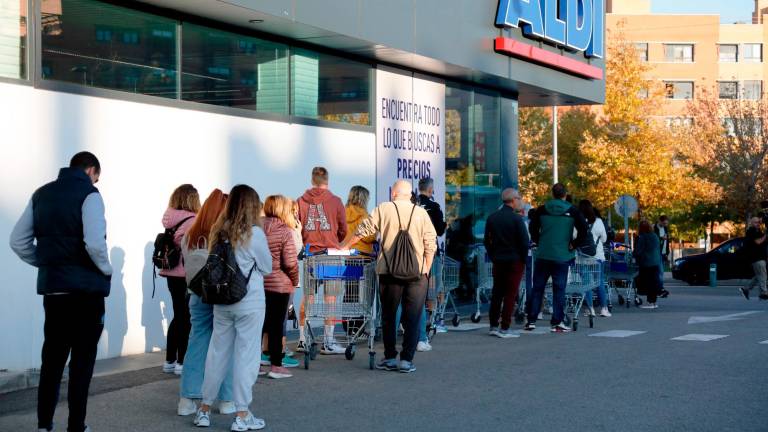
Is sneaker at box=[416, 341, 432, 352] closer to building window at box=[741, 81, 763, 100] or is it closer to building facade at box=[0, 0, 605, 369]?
building facade at box=[0, 0, 605, 369]

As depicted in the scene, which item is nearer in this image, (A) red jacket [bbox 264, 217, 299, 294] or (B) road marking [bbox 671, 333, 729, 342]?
(A) red jacket [bbox 264, 217, 299, 294]

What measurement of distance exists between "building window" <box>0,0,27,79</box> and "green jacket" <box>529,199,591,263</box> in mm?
7297

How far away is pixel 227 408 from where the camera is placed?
8945mm

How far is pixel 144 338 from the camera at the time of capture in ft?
42.2

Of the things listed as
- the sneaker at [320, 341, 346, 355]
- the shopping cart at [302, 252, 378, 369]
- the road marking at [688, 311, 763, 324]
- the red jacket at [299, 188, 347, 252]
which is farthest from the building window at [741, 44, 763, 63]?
the shopping cart at [302, 252, 378, 369]

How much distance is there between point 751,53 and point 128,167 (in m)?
86.8

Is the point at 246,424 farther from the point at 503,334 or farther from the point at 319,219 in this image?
the point at 503,334

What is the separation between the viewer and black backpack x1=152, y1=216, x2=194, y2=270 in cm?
1060

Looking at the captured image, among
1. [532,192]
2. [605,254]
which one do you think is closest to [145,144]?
[605,254]

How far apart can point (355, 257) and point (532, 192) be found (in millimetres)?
42236

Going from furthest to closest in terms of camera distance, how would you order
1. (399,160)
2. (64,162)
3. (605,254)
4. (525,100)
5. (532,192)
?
(532,192), (525,100), (605,254), (399,160), (64,162)

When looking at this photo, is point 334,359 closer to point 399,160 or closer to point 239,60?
point 239,60

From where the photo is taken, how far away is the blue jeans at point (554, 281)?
15359mm

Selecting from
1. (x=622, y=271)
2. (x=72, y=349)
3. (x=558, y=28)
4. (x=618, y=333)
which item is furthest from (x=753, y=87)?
(x=72, y=349)
